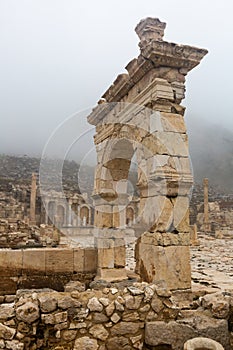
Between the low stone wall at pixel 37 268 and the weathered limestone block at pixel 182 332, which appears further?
the low stone wall at pixel 37 268

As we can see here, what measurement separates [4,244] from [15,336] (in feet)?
43.8

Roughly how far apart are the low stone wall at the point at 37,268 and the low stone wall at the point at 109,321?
311 centimetres

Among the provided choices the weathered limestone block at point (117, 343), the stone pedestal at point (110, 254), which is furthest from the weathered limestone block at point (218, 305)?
the stone pedestal at point (110, 254)

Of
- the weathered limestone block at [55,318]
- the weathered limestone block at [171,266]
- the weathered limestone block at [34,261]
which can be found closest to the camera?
the weathered limestone block at [55,318]

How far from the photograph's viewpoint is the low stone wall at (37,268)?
6.20 meters

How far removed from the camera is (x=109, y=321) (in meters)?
3.29

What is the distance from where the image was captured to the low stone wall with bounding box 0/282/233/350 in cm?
309

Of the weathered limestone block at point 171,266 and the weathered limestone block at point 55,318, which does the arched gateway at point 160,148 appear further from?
the weathered limestone block at point 55,318

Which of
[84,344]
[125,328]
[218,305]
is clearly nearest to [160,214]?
Result: [218,305]

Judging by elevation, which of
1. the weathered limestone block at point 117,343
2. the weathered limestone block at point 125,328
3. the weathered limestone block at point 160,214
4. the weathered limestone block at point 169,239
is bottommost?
the weathered limestone block at point 117,343

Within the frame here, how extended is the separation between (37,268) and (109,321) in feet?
11.3

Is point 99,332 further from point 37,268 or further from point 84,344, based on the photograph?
point 37,268

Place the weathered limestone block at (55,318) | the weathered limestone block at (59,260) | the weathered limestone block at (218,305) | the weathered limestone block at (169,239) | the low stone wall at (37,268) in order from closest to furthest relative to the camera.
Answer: the weathered limestone block at (55,318), the weathered limestone block at (218,305), the weathered limestone block at (169,239), the low stone wall at (37,268), the weathered limestone block at (59,260)

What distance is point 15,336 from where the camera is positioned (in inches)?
120
